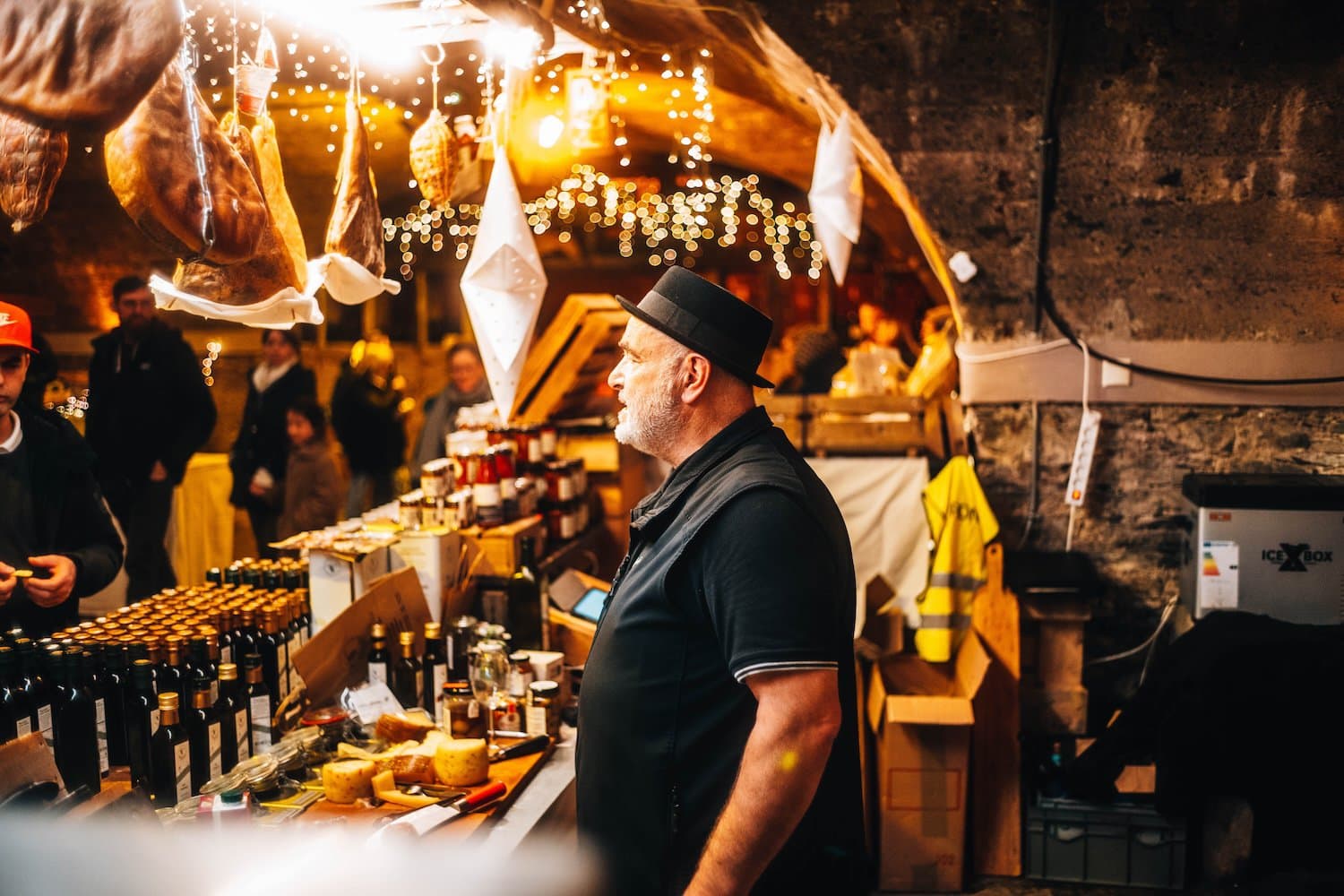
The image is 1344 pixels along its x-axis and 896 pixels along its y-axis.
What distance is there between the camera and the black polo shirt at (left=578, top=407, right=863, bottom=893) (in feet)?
6.23

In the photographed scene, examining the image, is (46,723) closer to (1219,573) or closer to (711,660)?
(711,660)

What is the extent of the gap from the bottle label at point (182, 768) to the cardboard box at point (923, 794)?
2.42 meters

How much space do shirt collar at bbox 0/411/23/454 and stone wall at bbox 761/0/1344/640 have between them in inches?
115

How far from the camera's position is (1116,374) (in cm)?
431

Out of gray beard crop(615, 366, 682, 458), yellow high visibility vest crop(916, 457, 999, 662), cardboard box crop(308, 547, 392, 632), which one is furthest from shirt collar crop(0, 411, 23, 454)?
yellow high visibility vest crop(916, 457, 999, 662)

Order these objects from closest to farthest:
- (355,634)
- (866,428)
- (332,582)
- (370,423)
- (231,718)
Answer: (231,718) → (355,634) → (332,582) → (866,428) → (370,423)

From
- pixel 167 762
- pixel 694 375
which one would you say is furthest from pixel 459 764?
pixel 694 375

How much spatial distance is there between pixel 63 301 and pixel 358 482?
233 cm

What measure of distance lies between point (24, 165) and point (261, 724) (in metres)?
1.34

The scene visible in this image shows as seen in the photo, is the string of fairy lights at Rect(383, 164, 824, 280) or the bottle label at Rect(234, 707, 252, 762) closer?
the bottle label at Rect(234, 707, 252, 762)

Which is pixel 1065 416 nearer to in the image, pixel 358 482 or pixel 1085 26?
pixel 1085 26

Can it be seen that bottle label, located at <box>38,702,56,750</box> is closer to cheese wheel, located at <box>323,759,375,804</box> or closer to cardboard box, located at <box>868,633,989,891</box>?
cheese wheel, located at <box>323,759,375,804</box>

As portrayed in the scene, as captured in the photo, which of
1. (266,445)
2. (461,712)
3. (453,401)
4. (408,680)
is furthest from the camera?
(453,401)

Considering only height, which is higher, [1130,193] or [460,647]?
[1130,193]
